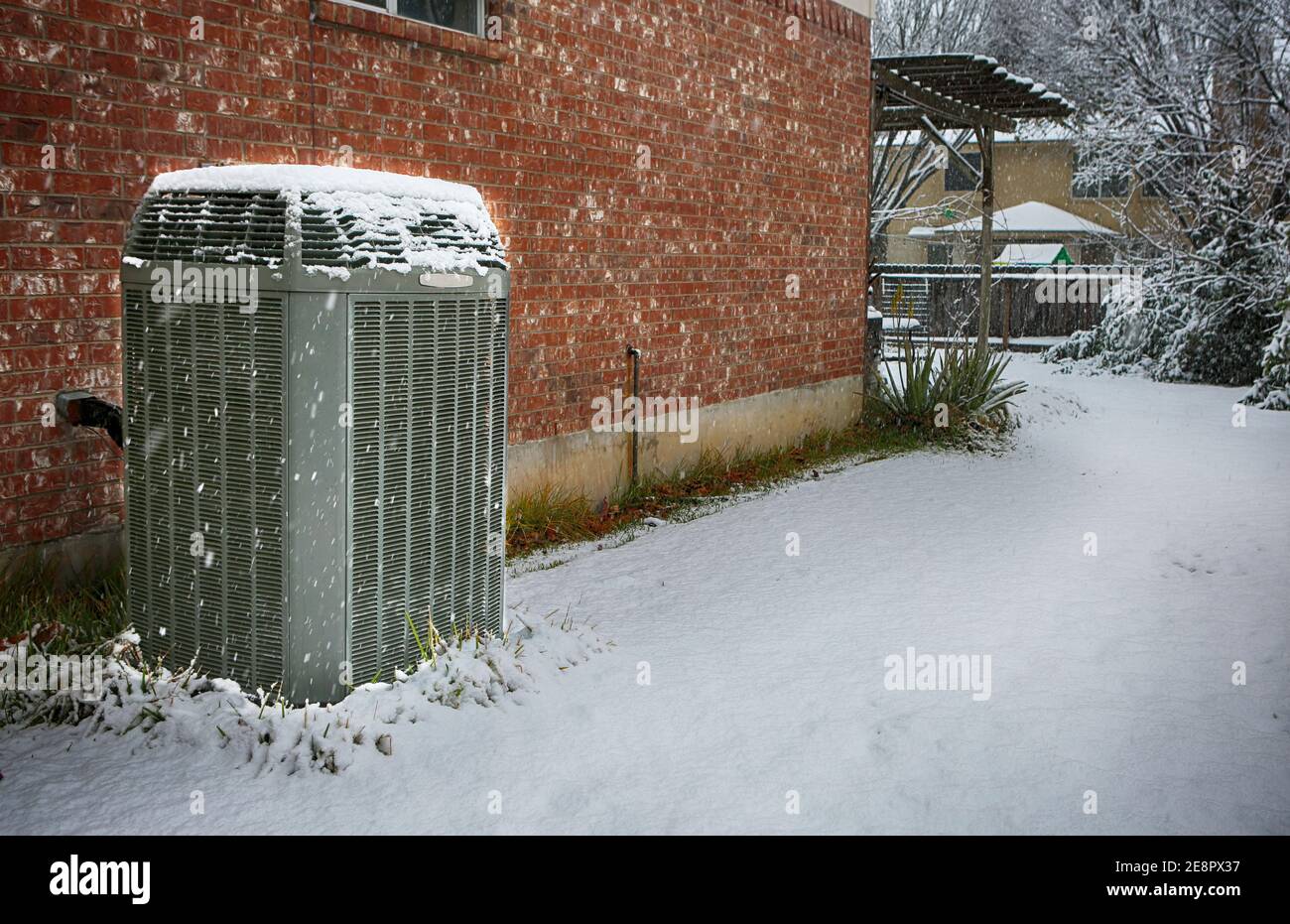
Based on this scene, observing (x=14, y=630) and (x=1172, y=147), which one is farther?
(x=1172, y=147)

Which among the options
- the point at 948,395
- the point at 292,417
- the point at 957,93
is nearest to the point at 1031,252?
the point at 957,93

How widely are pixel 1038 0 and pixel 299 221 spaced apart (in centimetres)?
2908

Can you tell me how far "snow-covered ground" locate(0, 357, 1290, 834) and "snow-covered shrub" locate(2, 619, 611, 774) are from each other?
0.19 feet

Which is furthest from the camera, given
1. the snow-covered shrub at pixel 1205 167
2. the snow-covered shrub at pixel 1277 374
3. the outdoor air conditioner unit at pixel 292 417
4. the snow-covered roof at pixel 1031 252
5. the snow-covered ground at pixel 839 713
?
the snow-covered roof at pixel 1031 252

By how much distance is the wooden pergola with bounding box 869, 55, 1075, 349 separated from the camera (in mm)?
12766

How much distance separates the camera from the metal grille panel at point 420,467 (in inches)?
170

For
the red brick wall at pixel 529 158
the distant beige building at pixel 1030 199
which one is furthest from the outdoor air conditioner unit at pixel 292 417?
the distant beige building at pixel 1030 199

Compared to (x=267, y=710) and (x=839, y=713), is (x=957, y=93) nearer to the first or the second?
(x=839, y=713)

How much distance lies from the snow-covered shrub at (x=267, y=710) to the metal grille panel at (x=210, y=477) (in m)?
0.13

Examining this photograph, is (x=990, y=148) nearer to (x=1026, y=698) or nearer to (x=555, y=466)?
(x=555, y=466)

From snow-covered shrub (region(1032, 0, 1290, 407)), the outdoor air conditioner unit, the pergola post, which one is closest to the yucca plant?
the pergola post

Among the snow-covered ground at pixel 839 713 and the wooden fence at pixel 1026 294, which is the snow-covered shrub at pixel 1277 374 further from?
the wooden fence at pixel 1026 294

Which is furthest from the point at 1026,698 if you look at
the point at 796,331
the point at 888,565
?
the point at 796,331

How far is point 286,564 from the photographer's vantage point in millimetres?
4199
